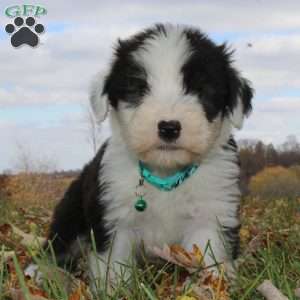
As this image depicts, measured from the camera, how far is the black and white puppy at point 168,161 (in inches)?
175

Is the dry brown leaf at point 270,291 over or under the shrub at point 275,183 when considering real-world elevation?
over

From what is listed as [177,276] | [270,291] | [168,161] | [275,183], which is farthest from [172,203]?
[275,183]

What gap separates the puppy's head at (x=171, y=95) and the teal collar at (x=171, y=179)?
15 cm

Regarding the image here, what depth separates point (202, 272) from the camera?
155 inches

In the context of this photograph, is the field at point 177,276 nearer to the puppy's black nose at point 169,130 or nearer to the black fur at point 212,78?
the puppy's black nose at point 169,130

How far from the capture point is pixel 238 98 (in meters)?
4.76

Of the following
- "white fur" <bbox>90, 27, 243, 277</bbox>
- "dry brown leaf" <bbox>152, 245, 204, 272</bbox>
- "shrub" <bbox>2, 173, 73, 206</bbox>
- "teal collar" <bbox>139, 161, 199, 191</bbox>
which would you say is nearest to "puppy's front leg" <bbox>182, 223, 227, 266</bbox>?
"white fur" <bbox>90, 27, 243, 277</bbox>

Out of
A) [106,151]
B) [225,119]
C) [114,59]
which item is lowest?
[106,151]

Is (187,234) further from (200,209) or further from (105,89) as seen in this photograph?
(105,89)

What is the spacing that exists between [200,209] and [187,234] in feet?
0.70

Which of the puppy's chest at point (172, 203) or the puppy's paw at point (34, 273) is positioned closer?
the puppy's paw at point (34, 273)

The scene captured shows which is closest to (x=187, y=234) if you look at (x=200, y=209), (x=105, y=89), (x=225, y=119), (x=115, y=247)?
(x=200, y=209)

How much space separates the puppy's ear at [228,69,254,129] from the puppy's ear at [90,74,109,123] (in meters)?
0.87

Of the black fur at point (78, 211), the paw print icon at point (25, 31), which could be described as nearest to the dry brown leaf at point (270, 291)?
the black fur at point (78, 211)
